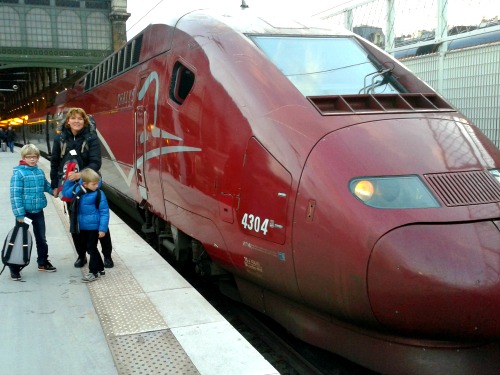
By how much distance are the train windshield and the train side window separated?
0.80 metres

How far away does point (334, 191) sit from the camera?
3389 mm

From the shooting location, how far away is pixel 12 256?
528cm

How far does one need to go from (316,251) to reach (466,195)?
96cm

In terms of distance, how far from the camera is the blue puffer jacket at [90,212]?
523 centimetres

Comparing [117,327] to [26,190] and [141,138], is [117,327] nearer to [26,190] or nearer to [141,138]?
[26,190]

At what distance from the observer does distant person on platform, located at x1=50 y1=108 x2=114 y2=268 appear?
5.65 meters

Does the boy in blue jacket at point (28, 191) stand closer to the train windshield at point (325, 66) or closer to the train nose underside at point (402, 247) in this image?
the train windshield at point (325, 66)

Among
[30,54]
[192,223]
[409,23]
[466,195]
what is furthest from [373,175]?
[30,54]

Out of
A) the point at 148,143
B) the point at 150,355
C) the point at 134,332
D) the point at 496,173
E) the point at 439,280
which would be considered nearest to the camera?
the point at 439,280

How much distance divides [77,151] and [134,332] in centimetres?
248

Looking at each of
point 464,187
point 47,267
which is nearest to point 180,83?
point 47,267

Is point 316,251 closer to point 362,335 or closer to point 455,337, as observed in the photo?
point 362,335

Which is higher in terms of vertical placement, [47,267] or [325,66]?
[325,66]

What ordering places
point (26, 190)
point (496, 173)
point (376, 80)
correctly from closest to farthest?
1. point (496, 173)
2. point (376, 80)
3. point (26, 190)
